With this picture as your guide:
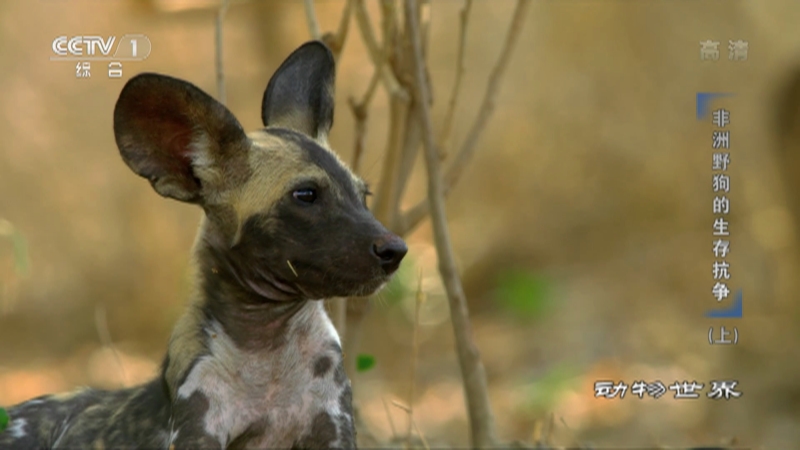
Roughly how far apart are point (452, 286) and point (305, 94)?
1234 millimetres

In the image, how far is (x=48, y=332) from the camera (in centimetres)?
1054

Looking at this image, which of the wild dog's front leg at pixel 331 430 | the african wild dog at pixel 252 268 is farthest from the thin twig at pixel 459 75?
the wild dog's front leg at pixel 331 430

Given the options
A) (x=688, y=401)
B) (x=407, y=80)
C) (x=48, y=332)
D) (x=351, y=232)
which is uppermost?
(x=407, y=80)

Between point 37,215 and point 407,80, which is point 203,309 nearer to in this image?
point 407,80

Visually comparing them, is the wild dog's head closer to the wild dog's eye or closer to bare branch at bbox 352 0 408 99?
the wild dog's eye

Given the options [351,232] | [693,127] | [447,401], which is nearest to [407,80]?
[351,232]

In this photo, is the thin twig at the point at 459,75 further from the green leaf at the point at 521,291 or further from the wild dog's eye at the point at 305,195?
the green leaf at the point at 521,291

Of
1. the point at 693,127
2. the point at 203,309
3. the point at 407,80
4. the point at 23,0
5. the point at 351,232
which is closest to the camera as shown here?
the point at 351,232

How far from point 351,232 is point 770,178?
773cm

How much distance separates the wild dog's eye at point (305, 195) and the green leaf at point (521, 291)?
24.5 feet

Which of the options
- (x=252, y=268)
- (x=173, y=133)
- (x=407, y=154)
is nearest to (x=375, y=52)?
(x=407, y=154)

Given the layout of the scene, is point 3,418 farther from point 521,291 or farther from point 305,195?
point 521,291

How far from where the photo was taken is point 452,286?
506 cm

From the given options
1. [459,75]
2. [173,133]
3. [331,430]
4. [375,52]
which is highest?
[375,52]
